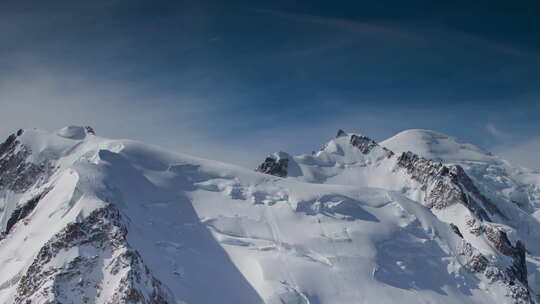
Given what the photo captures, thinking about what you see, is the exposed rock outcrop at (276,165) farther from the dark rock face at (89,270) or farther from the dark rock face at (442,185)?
the dark rock face at (89,270)

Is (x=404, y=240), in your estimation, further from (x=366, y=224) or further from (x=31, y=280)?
(x=31, y=280)

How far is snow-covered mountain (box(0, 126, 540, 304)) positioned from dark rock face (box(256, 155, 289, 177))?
157 ft

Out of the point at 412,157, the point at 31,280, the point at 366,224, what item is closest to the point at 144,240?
the point at 31,280

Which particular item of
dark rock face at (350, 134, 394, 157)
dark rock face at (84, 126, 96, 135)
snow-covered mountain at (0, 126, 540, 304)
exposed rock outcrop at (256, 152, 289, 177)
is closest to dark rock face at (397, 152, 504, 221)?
snow-covered mountain at (0, 126, 540, 304)

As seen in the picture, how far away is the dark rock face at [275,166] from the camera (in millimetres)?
156550

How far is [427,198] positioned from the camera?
14138 centimetres

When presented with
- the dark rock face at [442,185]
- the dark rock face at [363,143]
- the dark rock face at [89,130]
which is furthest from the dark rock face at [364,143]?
the dark rock face at [89,130]

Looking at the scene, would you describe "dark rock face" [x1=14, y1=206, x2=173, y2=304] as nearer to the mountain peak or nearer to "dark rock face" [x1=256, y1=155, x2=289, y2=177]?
the mountain peak

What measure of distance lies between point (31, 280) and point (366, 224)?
194ft

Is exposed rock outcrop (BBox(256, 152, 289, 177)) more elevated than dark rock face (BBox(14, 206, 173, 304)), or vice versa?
dark rock face (BBox(14, 206, 173, 304))

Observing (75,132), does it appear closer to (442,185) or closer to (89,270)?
(89,270)

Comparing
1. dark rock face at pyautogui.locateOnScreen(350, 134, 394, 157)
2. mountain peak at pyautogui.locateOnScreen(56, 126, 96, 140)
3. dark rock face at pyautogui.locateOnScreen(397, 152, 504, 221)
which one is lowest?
dark rock face at pyautogui.locateOnScreen(397, 152, 504, 221)

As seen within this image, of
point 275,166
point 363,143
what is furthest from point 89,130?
point 363,143

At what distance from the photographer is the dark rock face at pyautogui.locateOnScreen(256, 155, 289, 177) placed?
514 ft
